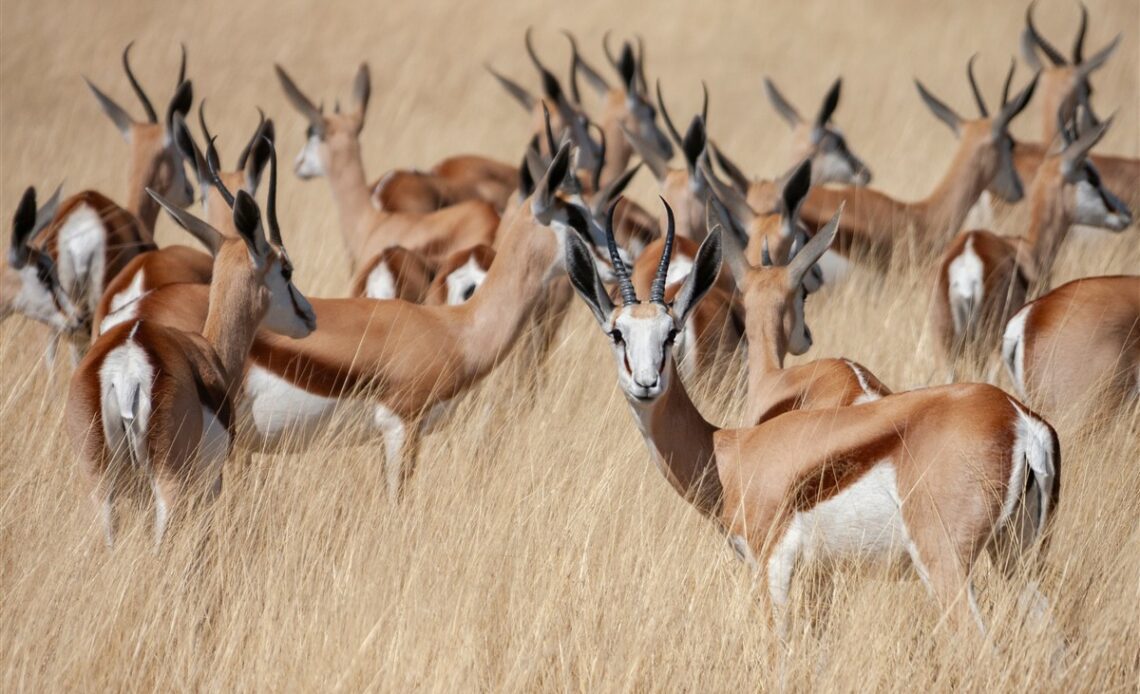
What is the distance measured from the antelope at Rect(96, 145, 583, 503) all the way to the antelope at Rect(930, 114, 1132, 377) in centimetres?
186

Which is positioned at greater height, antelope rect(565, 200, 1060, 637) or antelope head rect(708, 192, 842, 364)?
antelope head rect(708, 192, 842, 364)

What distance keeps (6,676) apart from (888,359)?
13.0ft

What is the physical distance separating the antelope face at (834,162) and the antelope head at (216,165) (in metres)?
4.04

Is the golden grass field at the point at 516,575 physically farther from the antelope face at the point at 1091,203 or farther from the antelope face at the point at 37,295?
the antelope face at the point at 1091,203

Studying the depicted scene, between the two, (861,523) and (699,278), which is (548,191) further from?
(861,523)

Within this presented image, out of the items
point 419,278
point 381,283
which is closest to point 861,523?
point 381,283

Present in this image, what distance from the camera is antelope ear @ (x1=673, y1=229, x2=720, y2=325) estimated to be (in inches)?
140

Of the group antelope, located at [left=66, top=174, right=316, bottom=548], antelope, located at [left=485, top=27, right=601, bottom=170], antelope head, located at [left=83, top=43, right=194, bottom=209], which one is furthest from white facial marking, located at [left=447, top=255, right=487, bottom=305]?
antelope, located at [left=485, top=27, right=601, bottom=170]

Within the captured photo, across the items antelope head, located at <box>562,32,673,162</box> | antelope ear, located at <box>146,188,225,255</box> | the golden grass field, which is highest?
antelope head, located at <box>562,32,673,162</box>

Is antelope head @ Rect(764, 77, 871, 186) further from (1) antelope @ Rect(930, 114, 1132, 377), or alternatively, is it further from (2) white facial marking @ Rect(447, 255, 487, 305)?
(2) white facial marking @ Rect(447, 255, 487, 305)

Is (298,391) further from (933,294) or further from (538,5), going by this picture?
(538,5)

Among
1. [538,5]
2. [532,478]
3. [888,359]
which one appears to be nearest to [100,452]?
[532,478]

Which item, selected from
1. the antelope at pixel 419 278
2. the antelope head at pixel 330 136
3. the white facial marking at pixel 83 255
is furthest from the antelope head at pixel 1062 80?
the white facial marking at pixel 83 255

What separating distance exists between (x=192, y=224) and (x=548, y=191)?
1.45m
